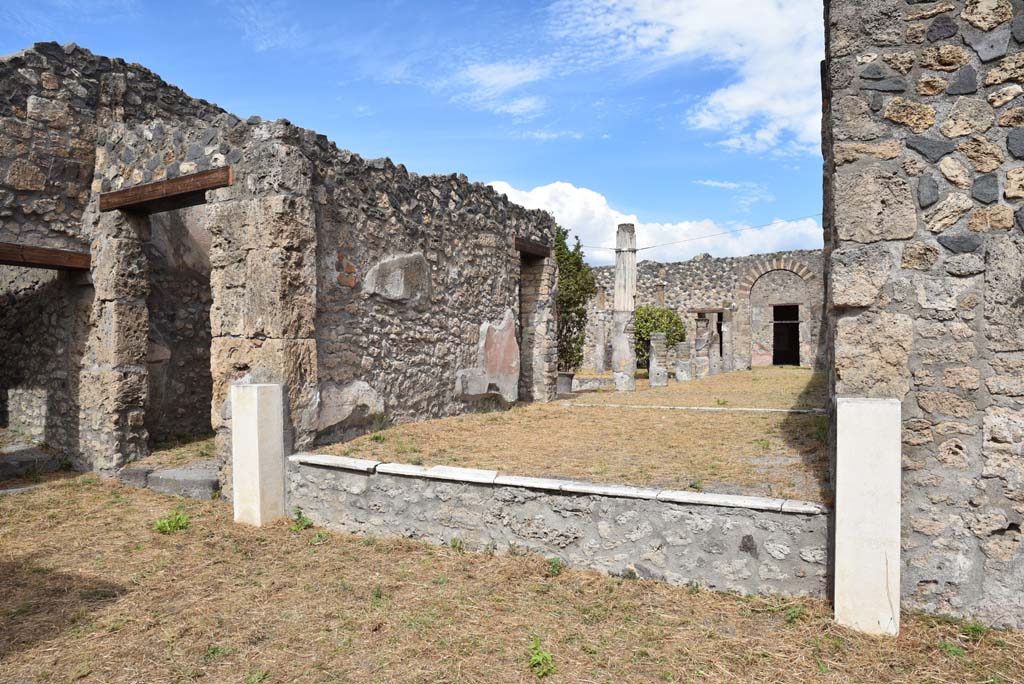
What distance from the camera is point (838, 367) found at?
3367 mm

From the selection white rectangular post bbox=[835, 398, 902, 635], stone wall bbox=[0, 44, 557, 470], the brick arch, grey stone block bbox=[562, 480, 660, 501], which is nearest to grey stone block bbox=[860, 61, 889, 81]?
white rectangular post bbox=[835, 398, 902, 635]

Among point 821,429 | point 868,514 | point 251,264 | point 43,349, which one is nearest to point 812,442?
point 821,429

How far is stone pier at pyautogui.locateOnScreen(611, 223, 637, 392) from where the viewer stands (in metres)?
16.1

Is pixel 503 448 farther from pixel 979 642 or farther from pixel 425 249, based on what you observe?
pixel 979 642

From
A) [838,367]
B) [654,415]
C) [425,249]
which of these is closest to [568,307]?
[654,415]

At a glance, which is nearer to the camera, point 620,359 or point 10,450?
point 10,450

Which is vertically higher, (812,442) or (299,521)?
(812,442)

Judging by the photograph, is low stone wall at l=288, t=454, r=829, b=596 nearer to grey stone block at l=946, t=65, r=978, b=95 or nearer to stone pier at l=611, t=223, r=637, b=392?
grey stone block at l=946, t=65, r=978, b=95

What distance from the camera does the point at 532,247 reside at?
30.9ft

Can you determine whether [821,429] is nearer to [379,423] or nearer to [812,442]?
[812,442]

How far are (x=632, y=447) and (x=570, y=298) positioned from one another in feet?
36.7

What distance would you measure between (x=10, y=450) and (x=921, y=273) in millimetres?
9327

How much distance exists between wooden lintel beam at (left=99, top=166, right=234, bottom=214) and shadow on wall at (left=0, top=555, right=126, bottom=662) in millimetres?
3233

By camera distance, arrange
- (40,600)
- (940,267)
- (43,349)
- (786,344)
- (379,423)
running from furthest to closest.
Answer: (786,344) < (43,349) < (379,423) < (40,600) < (940,267)
